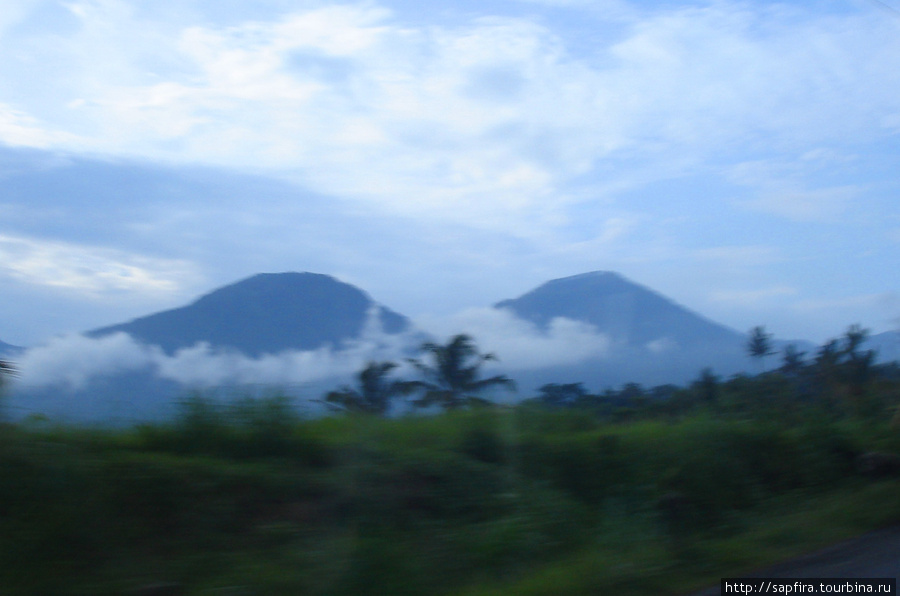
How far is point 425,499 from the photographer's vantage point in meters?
8.32

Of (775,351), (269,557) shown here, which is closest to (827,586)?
(269,557)

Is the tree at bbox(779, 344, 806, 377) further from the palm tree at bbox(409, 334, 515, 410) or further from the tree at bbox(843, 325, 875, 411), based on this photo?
the palm tree at bbox(409, 334, 515, 410)

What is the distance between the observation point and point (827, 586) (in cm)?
589

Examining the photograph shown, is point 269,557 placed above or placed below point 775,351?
below

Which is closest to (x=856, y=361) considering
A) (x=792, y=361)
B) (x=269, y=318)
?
(x=792, y=361)

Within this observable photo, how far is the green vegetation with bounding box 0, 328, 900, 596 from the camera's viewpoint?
6223 mm

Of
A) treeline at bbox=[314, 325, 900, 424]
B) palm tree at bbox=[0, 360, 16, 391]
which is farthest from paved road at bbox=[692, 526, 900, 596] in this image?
palm tree at bbox=[0, 360, 16, 391]

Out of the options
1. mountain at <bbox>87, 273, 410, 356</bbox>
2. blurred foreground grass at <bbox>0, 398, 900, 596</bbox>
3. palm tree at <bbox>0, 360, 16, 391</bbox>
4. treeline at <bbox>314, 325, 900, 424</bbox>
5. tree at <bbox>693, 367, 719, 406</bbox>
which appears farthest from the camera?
tree at <bbox>693, 367, 719, 406</bbox>

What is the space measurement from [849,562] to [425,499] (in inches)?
163

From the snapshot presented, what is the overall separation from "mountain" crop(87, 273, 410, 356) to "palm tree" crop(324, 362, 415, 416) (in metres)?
2.06

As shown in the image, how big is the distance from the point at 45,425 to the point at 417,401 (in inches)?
215

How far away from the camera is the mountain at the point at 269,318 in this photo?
13500 mm

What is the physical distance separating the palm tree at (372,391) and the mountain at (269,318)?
2.06 metres

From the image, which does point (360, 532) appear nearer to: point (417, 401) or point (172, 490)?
point (172, 490)
